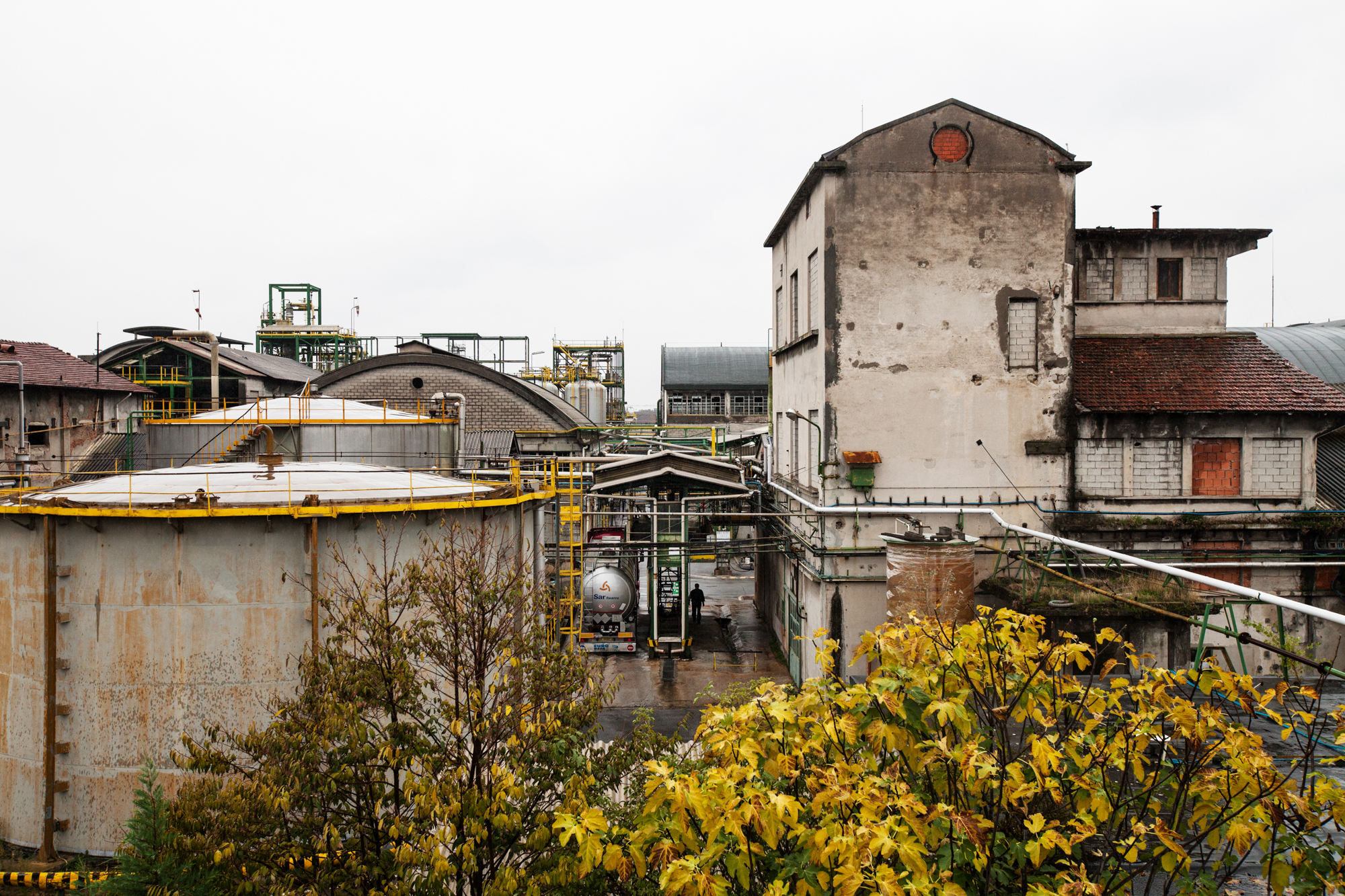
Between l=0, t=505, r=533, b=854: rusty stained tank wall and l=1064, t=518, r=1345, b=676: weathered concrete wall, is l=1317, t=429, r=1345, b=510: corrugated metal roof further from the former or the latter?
l=0, t=505, r=533, b=854: rusty stained tank wall

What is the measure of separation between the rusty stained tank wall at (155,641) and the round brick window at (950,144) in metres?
14.5

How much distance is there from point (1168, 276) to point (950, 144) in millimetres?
6873

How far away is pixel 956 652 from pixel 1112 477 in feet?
49.9

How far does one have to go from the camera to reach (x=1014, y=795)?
5.00 meters

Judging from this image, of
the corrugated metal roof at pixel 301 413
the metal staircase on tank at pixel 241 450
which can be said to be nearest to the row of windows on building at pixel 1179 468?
the corrugated metal roof at pixel 301 413

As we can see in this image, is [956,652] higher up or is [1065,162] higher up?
[1065,162]

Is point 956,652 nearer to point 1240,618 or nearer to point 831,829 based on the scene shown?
point 831,829

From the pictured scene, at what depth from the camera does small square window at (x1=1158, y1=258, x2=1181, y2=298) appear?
20281mm

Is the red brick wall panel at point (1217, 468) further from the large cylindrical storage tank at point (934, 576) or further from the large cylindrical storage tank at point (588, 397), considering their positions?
the large cylindrical storage tank at point (588, 397)

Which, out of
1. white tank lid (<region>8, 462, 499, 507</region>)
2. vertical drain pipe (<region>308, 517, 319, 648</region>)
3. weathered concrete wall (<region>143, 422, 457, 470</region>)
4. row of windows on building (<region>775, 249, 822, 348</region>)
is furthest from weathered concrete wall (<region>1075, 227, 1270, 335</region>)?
vertical drain pipe (<region>308, 517, 319, 648</region>)

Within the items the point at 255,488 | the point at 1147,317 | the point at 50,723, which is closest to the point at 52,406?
the point at 50,723

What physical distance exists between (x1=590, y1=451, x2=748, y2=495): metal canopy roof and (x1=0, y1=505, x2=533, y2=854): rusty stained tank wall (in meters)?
13.3

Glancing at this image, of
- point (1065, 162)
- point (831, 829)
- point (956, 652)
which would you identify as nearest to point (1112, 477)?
point (1065, 162)

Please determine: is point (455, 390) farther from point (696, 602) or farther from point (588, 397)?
point (588, 397)
